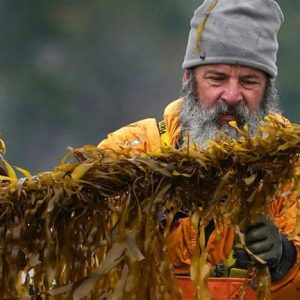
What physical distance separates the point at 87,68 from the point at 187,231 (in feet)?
16.5

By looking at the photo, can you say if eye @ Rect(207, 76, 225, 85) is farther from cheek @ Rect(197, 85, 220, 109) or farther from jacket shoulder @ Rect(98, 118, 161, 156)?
jacket shoulder @ Rect(98, 118, 161, 156)

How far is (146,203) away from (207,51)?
1346 mm

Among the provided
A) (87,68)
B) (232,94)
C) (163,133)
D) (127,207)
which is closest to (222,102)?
(232,94)

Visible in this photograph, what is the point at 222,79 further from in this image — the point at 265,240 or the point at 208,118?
the point at 265,240

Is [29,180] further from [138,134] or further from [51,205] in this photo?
[138,134]

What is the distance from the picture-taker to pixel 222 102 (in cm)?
484

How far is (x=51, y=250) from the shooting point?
373 cm

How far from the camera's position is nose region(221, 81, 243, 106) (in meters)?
4.82

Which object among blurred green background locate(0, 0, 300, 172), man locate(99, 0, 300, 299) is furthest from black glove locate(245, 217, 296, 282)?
blurred green background locate(0, 0, 300, 172)

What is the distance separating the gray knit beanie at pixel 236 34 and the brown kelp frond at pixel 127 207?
1.27 m

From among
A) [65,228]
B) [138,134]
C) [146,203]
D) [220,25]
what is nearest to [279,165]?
[146,203]

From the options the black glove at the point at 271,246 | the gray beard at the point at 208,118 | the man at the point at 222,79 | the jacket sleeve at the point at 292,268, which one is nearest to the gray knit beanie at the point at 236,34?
the man at the point at 222,79

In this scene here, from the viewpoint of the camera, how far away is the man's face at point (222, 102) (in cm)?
483

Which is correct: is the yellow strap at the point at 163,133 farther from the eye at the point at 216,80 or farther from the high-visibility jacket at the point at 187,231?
the eye at the point at 216,80
